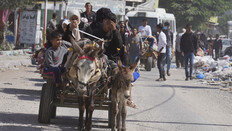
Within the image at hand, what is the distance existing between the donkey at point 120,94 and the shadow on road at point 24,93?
4.43m

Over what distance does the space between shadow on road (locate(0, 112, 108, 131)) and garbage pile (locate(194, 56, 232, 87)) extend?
1041 centimetres

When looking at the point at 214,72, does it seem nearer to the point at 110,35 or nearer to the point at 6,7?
the point at 6,7

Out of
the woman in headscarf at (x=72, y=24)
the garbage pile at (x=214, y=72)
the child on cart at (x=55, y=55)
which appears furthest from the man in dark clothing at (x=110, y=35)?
the garbage pile at (x=214, y=72)

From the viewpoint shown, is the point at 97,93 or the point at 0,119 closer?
the point at 97,93

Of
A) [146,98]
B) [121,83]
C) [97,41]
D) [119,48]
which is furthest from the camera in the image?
[146,98]

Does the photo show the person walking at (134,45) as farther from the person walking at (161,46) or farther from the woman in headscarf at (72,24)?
the woman in headscarf at (72,24)

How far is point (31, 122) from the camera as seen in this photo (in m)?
8.12

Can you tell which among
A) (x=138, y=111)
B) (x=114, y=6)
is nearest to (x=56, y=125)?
(x=138, y=111)

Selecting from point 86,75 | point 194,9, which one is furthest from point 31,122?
point 194,9

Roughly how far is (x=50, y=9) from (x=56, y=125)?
3451 cm

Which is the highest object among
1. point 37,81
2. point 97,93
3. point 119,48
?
point 119,48

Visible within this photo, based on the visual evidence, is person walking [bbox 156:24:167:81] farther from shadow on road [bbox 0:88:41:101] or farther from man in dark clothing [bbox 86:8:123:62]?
man in dark clothing [bbox 86:8:123:62]

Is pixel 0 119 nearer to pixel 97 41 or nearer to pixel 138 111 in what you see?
pixel 97 41

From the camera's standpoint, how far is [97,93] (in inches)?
296
